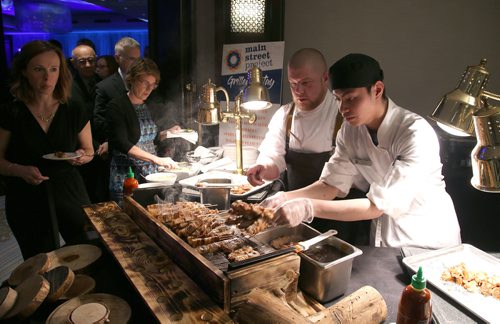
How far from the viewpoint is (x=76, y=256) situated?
2.01 m

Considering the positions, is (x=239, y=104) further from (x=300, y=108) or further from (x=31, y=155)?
(x=31, y=155)

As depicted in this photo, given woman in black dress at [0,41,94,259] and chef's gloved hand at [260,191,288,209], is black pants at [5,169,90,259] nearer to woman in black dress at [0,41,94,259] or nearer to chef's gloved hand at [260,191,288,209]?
woman in black dress at [0,41,94,259]

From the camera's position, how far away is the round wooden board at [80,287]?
1.70m

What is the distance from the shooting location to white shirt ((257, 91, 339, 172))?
3461 millimetres

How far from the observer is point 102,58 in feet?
18.0

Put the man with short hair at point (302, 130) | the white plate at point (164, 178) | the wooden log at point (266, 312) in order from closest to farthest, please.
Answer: the wooden log at point (266, 312) < the white plate at point (164, 178) < the man with short hair at point (302, 130)

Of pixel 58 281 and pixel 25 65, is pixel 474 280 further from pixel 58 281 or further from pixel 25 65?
pixel 25 65

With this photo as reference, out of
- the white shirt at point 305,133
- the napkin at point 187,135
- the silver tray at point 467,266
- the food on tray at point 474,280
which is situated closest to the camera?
the silver tray at point 467,266

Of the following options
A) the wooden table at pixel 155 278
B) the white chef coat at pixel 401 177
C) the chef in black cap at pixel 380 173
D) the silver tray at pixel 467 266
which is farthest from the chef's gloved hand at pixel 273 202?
the silver tray at pixel 467 266

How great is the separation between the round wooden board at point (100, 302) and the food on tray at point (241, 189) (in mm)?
1501

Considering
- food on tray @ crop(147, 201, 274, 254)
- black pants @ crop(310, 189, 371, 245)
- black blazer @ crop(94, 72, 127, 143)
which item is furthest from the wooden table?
black blazer @ crop(94, 72, 127, 143)

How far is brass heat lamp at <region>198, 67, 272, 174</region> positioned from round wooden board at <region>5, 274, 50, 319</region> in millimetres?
1811

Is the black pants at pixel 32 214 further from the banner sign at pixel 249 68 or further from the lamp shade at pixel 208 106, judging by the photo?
the banner sign at pixel 249 68

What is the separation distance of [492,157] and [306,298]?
3.21 feet
